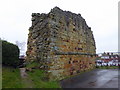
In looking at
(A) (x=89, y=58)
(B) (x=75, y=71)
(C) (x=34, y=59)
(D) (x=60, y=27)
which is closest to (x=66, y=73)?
(B) (x=75, y=71)

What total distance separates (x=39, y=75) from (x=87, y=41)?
7.79 m

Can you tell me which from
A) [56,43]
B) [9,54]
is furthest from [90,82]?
[9,54]

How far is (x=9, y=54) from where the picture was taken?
22.4 feet

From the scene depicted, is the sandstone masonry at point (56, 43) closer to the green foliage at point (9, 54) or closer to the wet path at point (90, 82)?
the wet path at point (90, 82)

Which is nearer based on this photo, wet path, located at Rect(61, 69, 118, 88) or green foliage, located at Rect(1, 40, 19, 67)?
green foliage, located at Rect(1, 40, 19, 67)

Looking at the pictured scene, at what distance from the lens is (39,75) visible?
7.63m

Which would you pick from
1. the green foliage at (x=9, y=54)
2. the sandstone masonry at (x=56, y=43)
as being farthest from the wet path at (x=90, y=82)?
the green foliage at (x=9, y=54)

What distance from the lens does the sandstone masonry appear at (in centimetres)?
851

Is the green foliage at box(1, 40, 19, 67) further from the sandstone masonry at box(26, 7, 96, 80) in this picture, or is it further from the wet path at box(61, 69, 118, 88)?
the wet path at box(61, 69, 118, 88)

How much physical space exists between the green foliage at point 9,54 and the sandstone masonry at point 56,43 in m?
1.78

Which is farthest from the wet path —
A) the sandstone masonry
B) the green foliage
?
the green foliage

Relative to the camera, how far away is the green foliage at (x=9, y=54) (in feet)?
21.8

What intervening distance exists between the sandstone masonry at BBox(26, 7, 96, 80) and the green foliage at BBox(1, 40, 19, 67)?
69.9 inches

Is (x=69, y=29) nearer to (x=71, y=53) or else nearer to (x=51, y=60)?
(x=71, y=53)
